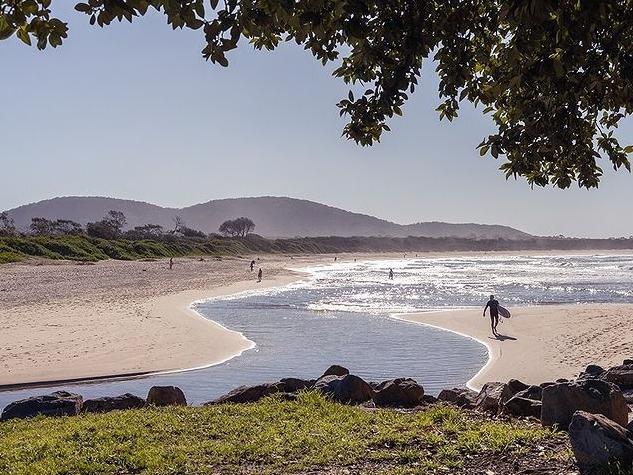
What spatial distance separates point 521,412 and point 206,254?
9363 centimetres

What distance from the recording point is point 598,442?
6.25 metres

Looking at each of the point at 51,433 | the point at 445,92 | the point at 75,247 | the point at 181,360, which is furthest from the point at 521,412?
the point at 75,247

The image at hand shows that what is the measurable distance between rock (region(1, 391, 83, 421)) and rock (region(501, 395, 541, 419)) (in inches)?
273

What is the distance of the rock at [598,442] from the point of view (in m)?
6.13

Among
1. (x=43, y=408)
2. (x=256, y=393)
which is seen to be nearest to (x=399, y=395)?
(x=256, y=393)

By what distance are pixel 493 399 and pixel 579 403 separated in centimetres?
182

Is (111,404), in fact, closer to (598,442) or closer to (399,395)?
(399,395)

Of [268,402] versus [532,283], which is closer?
[268,402]

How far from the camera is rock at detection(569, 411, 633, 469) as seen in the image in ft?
20.1

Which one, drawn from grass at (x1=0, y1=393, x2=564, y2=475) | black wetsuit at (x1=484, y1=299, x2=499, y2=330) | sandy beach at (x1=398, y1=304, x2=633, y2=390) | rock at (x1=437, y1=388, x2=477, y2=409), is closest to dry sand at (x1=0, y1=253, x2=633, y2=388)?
sandy beach at (x1=398, y1=304, x2=633, y2=390)

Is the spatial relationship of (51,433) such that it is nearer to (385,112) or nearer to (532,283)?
(385,112)

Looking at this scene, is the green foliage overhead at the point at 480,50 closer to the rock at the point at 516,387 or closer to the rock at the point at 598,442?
the rock at the point at 598,442

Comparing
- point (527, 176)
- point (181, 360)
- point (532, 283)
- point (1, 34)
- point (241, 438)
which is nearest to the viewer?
point (1, 34)

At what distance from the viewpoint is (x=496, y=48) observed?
300 inches
